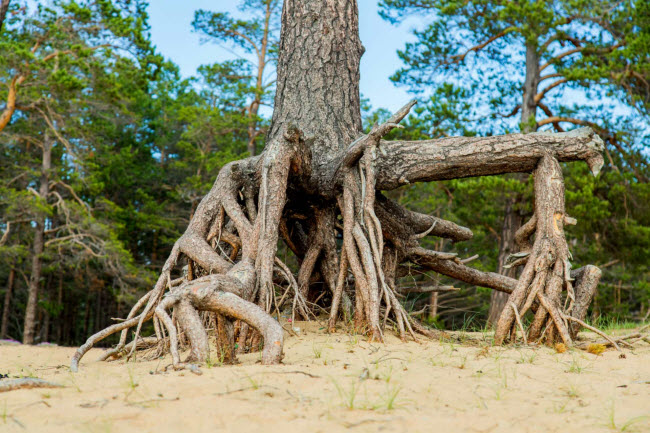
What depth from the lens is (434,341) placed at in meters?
5.23

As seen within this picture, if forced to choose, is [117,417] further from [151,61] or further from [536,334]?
[151,61]

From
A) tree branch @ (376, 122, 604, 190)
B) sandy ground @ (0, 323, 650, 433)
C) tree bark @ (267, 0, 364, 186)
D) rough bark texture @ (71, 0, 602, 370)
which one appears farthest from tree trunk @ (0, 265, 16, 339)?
sandy ground @ (0, 323, 650, 433)

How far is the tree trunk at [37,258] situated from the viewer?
689 inches

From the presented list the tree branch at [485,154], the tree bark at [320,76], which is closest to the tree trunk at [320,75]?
the tree bark at [320,76]

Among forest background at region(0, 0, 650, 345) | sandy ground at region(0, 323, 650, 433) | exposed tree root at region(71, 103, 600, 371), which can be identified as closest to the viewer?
sandy ground at region(0, 323, 650, 433)

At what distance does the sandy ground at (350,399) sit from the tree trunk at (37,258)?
15871mm

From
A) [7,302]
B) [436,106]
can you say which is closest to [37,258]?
[7,302]

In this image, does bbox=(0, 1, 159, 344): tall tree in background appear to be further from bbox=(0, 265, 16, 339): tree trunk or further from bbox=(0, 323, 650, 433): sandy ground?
bbox=(0, 323, 650, 433): sandy ground

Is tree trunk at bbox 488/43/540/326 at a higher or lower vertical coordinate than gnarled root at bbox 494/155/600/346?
higher

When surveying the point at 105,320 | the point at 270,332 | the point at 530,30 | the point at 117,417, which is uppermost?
the point at 530,30

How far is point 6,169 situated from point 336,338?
62.1 feet

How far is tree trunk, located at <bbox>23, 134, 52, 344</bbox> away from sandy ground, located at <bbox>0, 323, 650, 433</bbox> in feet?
52.1

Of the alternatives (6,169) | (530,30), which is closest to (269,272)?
(530,30)

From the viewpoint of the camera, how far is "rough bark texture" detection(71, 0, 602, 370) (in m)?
4.61
